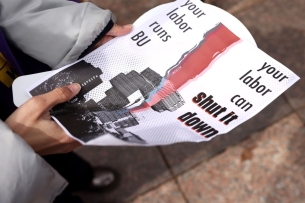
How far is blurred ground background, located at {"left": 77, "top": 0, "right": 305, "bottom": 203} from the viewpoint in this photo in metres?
1.58

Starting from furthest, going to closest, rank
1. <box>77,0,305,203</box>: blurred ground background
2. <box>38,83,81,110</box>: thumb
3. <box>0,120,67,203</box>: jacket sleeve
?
1. <box>77,0,305,203</box>: blurred ground background
2. <box>38,83,81,110</box>: thumb
3. <box>0,120,67,203</box>: jacket sleeve

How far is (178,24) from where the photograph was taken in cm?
100

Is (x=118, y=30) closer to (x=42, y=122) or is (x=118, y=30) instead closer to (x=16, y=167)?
(x=42, y=122)

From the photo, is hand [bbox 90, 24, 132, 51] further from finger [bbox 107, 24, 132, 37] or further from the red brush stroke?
the red brush stroke

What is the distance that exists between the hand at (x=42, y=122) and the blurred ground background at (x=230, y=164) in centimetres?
80

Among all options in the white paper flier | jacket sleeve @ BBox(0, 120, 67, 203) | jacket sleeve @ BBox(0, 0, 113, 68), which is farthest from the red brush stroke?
jacket sleeve @ BBox(0, 120, 67, 203)

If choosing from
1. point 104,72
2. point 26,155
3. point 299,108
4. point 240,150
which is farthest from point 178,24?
point 299,108

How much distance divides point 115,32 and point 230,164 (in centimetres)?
100

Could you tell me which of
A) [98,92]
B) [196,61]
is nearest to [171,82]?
[196,61]

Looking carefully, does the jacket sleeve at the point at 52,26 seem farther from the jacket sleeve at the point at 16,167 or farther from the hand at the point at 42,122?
the jacket sleeve at the point at 16,167

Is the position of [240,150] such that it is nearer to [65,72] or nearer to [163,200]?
[163,200]

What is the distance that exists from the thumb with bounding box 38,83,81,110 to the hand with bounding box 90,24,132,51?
19 cm

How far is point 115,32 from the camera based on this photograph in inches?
38.7

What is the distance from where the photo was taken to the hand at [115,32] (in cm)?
98
